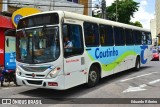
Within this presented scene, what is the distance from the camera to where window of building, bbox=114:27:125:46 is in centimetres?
1232

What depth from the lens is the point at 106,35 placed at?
11281mm

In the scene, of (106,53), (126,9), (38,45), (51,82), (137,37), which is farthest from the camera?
(126,9)

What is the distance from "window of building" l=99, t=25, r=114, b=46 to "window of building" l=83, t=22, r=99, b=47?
45cm

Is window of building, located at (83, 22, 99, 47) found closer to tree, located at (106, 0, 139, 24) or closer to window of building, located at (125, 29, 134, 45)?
window of building, located at (125, 29, 134, 45)

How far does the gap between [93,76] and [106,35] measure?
2057mm

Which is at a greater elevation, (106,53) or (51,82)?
(106,53)

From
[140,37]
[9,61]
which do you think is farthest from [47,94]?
[140,37]

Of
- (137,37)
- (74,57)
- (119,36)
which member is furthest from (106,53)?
(137,37)

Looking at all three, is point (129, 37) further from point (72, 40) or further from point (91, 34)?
point (72, 40)

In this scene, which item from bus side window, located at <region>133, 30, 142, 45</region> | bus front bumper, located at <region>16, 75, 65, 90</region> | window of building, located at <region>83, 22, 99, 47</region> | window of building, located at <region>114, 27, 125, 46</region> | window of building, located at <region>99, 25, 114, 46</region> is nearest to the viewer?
bus front bumper, located at <region>16, 75, 65, 90</region>

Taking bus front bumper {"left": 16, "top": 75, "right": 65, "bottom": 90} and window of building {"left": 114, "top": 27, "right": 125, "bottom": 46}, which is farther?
window of building {"left": 114, "top": 27, "right": 125, "bottom": 46}

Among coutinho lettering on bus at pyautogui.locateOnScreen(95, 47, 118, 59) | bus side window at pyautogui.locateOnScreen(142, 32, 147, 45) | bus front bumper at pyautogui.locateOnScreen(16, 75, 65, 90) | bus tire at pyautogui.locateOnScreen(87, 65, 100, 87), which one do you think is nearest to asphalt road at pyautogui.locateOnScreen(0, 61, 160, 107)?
bus tire at pyautogui.locateOnScreen(87, 65, 100, 87)

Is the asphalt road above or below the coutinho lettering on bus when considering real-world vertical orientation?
below

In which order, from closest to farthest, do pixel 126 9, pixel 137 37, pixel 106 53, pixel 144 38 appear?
1. pixel 106 53
2. pixel 137 37
3. pixel 144 38
4. pixel 126 9
